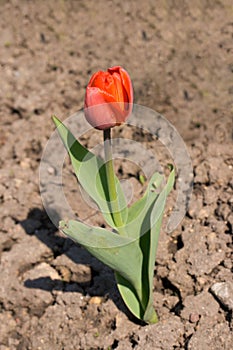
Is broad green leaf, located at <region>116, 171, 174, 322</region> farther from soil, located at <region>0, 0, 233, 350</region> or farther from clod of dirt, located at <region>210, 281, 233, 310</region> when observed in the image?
clod of dirt, located at <region>210, 281, 233, 310</region>

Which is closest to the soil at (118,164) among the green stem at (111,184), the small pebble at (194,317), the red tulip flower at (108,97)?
the small pebble at (194,317)

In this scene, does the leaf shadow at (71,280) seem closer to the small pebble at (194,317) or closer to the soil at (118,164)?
the soil at (118,164)

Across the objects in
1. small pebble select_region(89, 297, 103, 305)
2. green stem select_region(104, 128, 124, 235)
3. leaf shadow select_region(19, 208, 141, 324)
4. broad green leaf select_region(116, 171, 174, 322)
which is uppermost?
green stem select_region(104, 128, 124, 235)

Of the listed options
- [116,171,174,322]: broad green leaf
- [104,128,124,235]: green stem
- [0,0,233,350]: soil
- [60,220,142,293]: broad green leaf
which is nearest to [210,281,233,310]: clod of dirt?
[0,0,233,350]: soil

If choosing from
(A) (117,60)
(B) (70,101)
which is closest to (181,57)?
(A) (117,60)

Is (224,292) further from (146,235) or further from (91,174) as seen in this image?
(91,174)

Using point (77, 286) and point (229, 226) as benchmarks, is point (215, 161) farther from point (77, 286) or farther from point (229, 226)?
point (77, 286)
